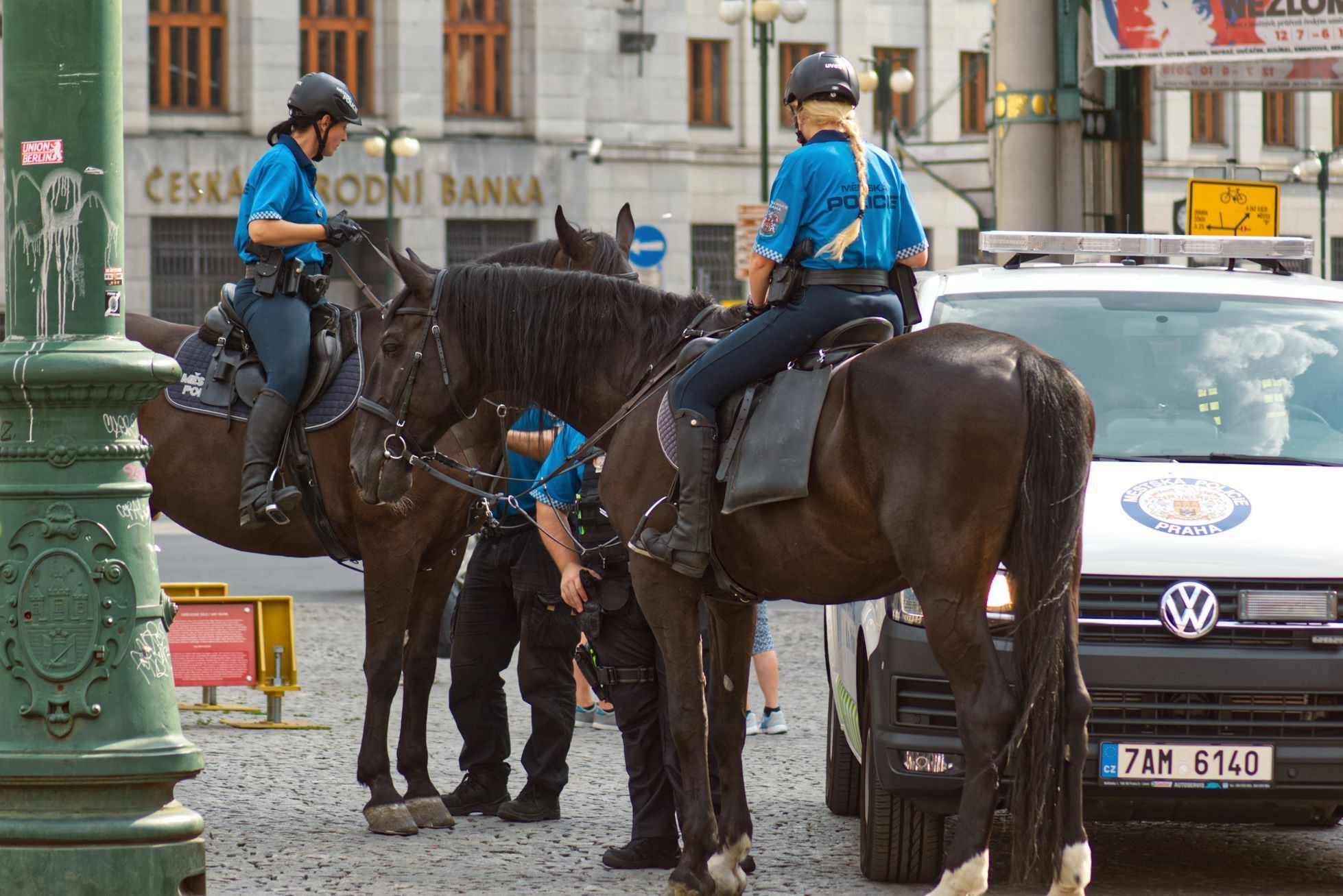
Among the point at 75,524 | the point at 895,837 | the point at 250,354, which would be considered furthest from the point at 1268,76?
the point at 75,524

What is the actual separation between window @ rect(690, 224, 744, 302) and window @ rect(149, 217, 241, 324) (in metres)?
11.3

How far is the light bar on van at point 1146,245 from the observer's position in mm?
8227

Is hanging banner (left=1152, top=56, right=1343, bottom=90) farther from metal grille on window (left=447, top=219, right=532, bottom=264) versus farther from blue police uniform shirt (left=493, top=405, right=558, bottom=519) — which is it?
metal grille on window (left=447, top=219, right=532, bottom=264)

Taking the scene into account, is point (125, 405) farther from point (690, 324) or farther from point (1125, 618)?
point (1125, 618)

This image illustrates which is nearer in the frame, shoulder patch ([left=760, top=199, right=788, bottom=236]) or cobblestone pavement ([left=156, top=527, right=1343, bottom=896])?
shoulder patch ([left=760, top=199, right=788, bottom=236])

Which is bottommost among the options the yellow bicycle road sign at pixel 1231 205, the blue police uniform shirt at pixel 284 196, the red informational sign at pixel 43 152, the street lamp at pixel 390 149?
the red informational sign at pixel 43 152

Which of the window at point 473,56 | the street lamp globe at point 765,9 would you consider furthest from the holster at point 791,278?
the window at point 473,56

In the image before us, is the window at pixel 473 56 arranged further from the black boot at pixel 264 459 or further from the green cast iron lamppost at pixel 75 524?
the green cast iron lamppost at pixel 75 524

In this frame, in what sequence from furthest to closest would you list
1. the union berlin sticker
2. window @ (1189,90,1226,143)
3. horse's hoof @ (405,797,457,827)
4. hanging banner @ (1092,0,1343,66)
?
1. window @ (1189,90,1226,143)
2. hanging banner @ (1092,0,1343,66)
3. horse's hoof @ (405,797,457,827)
4. the union berlin sticker

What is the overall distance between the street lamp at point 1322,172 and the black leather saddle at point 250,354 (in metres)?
43.7

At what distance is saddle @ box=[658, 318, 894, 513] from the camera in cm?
614

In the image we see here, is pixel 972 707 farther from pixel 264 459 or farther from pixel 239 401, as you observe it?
pixel 239 401

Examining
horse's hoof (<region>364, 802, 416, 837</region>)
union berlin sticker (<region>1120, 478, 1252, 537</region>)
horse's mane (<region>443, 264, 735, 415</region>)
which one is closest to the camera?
union berlin sticker (<region>1120, 478, 1252, 537</region>)

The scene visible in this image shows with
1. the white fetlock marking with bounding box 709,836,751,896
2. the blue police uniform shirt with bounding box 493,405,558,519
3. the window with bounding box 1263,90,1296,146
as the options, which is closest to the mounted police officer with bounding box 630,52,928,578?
the white fetlock marking with bounding box 709,836,751,896
